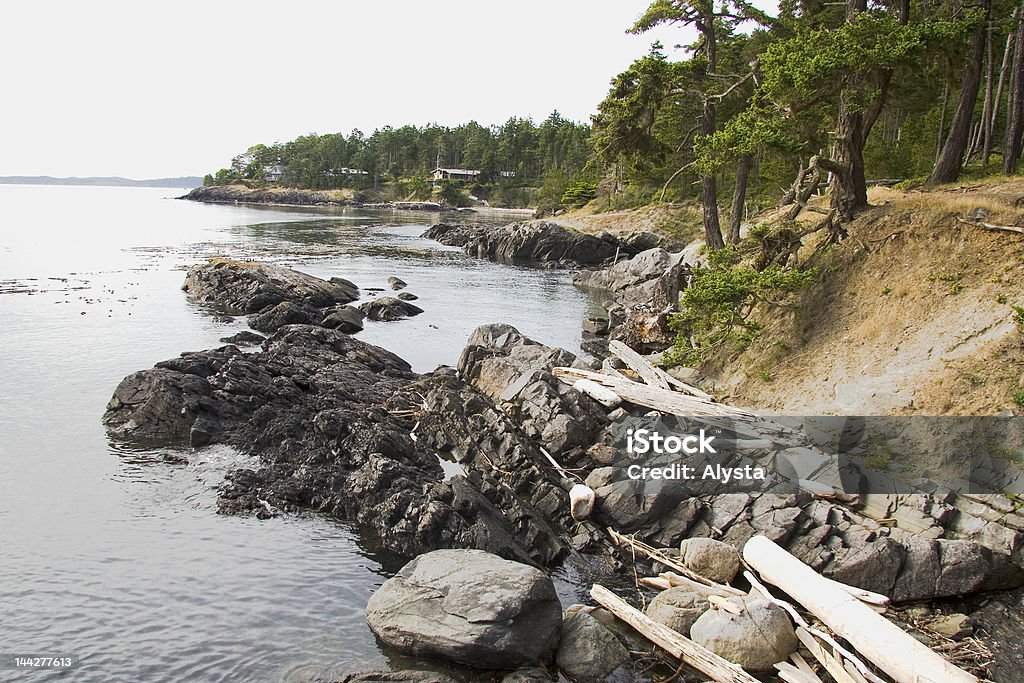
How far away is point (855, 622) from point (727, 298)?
41.3 ft

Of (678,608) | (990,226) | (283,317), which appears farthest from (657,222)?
(678,608)

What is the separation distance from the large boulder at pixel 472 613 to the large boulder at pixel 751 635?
2408mm

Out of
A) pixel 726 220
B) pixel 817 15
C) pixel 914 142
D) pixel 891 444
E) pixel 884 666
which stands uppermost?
pixel 817 15

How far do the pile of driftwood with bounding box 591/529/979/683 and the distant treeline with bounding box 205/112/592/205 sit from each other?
142184 mm

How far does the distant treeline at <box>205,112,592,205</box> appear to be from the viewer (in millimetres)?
165250

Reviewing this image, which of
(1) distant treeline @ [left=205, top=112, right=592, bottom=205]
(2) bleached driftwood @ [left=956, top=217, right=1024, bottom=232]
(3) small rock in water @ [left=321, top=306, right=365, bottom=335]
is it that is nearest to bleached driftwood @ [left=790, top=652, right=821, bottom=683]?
(2) bleached driftwood @ [left=956, top=217, right=1024, bottom=232]

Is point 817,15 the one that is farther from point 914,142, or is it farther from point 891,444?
point 891,444

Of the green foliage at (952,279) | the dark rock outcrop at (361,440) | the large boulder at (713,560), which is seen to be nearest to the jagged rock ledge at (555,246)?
the dark rock outcrop at (361,440)

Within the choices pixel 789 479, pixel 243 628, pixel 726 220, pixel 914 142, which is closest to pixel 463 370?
pixel 789 479

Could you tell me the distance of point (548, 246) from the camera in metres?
72.1

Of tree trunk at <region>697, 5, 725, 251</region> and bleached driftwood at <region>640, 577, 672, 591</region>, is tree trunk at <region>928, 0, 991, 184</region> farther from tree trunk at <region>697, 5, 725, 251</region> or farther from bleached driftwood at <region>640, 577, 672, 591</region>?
bleached driftwood at <region>640, 577, 672, 591</region>

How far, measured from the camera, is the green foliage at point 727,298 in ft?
72.5

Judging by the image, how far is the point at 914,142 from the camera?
45719mm

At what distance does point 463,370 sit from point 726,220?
42113mm
